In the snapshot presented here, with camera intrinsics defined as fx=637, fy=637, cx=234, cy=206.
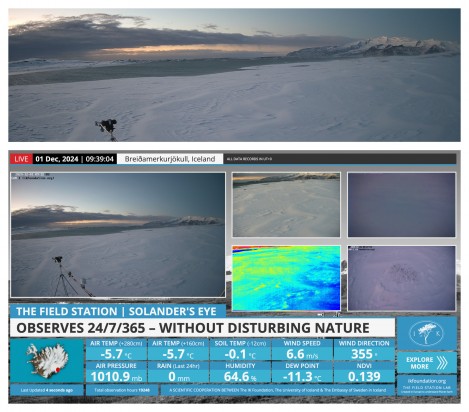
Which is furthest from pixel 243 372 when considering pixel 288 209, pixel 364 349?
pixel 288 209

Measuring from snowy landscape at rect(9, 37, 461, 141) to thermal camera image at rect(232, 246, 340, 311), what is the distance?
51.4 inches

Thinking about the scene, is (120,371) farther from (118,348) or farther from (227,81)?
(227,81)

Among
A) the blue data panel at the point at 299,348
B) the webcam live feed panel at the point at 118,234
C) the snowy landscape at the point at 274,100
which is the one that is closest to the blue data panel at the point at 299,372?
the blue data panel at the point at 299,348

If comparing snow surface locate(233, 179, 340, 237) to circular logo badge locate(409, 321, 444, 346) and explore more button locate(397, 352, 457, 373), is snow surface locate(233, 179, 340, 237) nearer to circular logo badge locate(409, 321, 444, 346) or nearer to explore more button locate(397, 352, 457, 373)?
circular logo badge locate(409, 321, 444, 346)

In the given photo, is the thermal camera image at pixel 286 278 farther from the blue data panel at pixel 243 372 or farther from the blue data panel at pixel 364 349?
the blue data panel at pixel 243 372

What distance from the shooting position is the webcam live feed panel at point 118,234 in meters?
7.12

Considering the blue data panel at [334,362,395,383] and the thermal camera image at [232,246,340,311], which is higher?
the thermal camera image at [232,246,340,311]

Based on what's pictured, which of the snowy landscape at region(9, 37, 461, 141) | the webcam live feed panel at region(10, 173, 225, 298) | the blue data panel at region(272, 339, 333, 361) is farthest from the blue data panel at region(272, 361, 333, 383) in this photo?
the snowy landscape at region(9, 37, 461, 141)

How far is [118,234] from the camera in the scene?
24.2ft

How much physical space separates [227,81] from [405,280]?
319 centimetres

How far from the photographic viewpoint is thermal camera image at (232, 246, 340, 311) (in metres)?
7.03

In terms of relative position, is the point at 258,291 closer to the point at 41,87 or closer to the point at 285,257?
the point at 285,257

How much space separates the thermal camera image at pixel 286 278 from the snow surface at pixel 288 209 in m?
0.18

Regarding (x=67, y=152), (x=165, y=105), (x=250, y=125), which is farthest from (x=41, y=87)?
(x=250, y=125)
